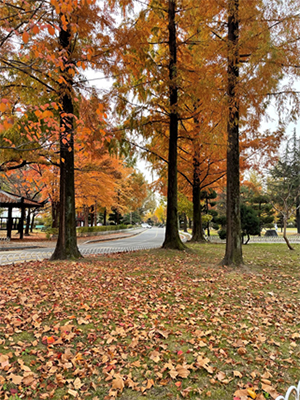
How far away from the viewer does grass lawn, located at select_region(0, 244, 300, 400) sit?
2.72 m

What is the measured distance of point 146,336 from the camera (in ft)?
11.8

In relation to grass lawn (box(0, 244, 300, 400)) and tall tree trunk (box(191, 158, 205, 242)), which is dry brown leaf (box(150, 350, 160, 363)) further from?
tall tree trunk (box(191, 158, 205, 242))

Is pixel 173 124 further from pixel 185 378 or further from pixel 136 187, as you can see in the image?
pixel 136 187

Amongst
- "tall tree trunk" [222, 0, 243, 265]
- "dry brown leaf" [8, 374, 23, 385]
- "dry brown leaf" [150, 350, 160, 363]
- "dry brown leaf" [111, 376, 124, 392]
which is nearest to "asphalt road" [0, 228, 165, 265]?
"dry brown leaf" [8, 374, 23, 385]

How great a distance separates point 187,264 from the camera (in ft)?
25.2

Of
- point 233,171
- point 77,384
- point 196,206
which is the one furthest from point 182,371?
point 196,206

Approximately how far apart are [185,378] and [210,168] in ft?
44.3

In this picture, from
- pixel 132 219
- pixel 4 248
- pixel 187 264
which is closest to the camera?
pixel 187 264

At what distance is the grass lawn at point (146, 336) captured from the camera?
2719 millimetres

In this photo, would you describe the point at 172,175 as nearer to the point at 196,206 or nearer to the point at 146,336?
the point at 196,206

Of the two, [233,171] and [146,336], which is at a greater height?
[233,171]

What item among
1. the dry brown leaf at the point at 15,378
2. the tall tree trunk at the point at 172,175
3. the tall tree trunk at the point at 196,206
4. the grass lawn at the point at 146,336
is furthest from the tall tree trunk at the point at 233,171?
the tall tree trunk at the point at 196,206

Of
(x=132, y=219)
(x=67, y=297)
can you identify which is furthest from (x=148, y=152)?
(x=132, y=219)

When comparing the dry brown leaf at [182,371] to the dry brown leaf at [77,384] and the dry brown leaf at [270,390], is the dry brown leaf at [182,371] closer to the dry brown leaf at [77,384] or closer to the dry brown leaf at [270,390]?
the dry brown leaf at [270,390]
